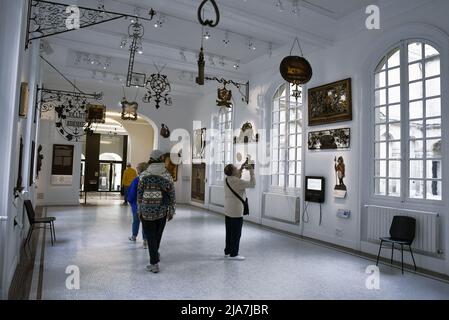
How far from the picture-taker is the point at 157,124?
1355 cm

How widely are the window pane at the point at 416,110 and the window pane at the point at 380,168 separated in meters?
0.97

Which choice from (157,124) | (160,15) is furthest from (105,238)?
(157,124)

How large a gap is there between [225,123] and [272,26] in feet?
18.0

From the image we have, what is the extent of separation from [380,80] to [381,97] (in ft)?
1.09

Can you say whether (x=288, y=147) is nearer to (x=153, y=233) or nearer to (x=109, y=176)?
(x=153, y=233)

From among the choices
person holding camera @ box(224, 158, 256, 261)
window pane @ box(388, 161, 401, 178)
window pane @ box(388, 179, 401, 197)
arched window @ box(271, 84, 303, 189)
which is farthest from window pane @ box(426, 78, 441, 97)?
person holding camera @ box(224, 158, 256, 261)

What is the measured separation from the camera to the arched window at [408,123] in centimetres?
535

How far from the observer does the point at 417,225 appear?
17.5ft

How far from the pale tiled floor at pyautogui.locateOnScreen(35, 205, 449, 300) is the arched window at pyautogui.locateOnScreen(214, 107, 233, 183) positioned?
14.6ft

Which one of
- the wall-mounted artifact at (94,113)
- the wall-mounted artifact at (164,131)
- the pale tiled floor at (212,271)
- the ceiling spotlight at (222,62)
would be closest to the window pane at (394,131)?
the pale tiled floor at (212,271)

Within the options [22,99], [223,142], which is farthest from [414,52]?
[223,142]

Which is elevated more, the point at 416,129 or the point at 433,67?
the point at 433,67

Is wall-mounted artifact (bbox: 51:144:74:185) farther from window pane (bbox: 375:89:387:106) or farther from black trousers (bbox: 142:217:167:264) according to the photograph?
window pane (bbox: 375:89:387:106)

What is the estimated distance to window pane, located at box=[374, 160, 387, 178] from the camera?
6.12 meters
